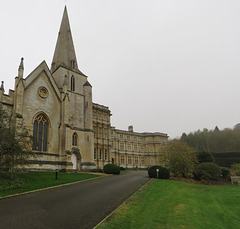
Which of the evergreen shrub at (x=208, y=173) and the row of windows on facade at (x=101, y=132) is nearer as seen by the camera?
the evergreen shrub at (x=208, y=173)

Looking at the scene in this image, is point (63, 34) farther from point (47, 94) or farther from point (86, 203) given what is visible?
point (86, 203)

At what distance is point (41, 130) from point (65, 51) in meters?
16.7

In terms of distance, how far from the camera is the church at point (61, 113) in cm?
2386

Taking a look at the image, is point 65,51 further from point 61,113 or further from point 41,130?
point 41,130

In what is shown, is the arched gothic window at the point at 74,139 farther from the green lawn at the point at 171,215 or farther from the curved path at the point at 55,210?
the green lawn at the point at 171,215

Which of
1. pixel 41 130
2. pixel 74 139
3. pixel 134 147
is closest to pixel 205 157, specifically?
pixel 74 139

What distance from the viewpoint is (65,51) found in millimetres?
35062

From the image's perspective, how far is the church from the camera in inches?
939

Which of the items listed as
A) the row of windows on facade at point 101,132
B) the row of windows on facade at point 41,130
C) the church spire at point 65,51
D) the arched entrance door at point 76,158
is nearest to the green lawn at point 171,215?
the row of windows on facade at point 41,130

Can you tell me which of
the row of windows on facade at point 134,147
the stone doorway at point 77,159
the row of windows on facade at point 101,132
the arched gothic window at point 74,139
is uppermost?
the row of windows on facade at point 101,132

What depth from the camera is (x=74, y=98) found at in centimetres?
3200

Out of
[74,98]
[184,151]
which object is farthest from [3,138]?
[184,151]

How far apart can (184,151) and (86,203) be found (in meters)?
18.5

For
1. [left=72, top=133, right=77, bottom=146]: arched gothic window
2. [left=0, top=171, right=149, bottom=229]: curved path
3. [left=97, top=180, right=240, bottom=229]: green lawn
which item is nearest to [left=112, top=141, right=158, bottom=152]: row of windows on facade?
[left=72, top=133, right=77, bottom=146]: arched gothic window
